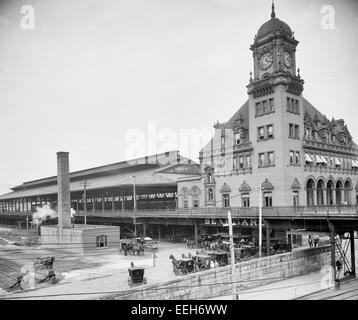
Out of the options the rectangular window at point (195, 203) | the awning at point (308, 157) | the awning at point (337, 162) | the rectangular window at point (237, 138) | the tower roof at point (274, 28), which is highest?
the tower roof at point (274, 28)

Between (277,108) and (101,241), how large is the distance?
27.7 meters

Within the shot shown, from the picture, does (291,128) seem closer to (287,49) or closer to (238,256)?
(287,49)

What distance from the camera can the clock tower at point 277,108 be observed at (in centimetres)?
4538

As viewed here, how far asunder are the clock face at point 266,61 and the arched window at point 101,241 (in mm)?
29555

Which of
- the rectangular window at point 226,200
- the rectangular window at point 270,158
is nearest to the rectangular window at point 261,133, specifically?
the rectangular window at point 270,158

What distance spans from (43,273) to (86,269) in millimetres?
3760

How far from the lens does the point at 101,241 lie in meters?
48.6

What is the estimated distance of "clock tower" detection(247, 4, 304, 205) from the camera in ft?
149

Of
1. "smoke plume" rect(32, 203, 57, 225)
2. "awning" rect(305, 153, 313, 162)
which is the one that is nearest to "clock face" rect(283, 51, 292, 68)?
"awning" rect(305, 153, 313, 162)

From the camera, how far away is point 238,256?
118ft

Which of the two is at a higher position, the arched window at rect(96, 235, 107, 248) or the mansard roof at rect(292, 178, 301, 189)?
the mansard roof at rect(292, 178, 301, 189)

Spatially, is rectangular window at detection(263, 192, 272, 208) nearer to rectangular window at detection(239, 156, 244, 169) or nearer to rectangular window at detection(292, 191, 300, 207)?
rectangular window at detection(292, 191, 300, 207)

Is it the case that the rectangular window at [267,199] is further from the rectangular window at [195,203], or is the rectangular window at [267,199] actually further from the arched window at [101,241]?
the arched window at [101,241]
